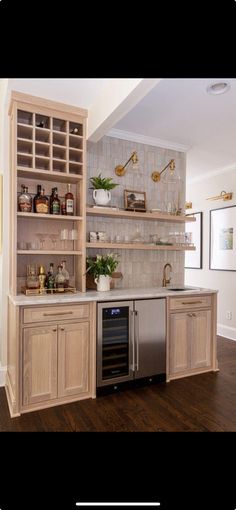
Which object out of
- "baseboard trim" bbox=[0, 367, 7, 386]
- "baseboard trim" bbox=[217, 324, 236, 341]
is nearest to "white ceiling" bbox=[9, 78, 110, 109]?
"baseboard trim" bbox=[0, 367, 7, 386]

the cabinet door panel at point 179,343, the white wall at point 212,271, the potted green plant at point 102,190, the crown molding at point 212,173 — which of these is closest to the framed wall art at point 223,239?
the white wall at point 212,271

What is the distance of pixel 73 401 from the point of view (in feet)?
8.13

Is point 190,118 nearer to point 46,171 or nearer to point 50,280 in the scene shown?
point 46,171

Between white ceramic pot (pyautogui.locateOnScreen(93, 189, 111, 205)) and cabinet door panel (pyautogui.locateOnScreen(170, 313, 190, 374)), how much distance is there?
4.42 ft

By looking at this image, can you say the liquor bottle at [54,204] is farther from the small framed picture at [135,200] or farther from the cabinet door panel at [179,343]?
the cabinet door panel at [179,343]

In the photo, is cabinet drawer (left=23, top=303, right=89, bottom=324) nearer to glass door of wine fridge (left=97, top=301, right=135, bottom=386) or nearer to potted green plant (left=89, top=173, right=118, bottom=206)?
glass door of wine fridge (left=97, top=301, right=135, bottom=386)

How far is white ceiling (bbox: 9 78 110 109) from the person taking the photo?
7.70ft

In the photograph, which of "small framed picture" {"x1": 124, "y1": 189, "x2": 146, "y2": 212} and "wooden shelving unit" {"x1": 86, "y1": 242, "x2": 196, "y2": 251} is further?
"small framed picture" {"x1": 124, "y1": 189, "x2": 146, "y2": 212}

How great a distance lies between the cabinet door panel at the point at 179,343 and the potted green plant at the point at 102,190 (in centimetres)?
136

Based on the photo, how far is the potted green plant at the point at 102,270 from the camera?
292 centimetres

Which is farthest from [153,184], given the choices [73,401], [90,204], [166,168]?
[73,401]

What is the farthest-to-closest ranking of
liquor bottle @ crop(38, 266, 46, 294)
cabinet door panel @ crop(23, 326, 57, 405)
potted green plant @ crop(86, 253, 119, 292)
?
potted green plant @ crop(86, 253, 119, 292) < liquor bottle @ crop(38, 266, 46, 294) < cabinet door panel @ crop(23, 326, 57, 405)
